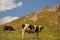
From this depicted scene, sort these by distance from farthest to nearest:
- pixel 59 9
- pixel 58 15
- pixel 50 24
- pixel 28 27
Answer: pixel 59 9 < pixel 58 15 < pixel 50 24 < pixel 28 27

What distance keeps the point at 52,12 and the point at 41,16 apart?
9.67m

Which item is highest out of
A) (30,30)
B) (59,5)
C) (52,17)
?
(59,5)

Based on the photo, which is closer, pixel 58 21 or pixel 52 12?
pixel 58 21

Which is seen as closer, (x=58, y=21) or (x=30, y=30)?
(x=30, y=30)

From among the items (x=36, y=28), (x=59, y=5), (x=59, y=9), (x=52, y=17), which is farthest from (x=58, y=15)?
(x=36, y=28)

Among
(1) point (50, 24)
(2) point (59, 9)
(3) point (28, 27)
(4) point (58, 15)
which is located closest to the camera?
(3) point (28, 27)

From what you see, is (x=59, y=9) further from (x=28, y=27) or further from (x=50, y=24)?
(x=28, y=27)

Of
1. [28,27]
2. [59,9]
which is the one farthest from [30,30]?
[59,9]

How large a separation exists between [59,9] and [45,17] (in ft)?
79.4

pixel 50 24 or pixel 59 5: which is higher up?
pixel 59 5

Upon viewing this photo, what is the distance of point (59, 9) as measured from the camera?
172500 millimetres

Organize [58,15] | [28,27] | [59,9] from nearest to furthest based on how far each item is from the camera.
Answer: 1. [28,27]
2. [58,15]
3. [59,9]

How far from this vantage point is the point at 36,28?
32719 millimetres

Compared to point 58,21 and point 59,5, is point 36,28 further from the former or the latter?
point 59,5
